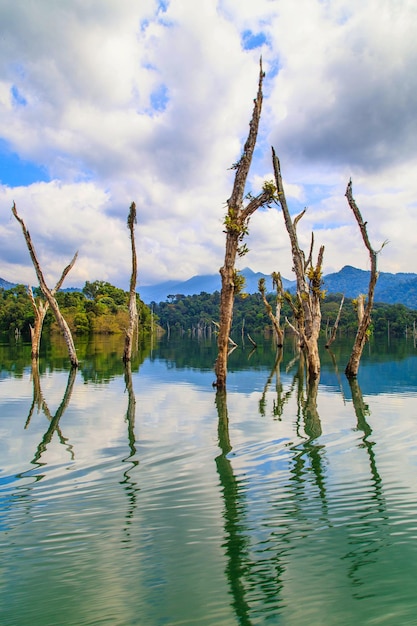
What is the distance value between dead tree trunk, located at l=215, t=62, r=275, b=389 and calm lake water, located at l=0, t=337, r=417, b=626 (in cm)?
465

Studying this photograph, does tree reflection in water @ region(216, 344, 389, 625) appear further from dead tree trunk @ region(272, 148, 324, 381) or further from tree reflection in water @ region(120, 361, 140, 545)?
dead tree trunk @ region(272, 148, 324, 381)

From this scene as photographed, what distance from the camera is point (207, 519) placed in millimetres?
4668

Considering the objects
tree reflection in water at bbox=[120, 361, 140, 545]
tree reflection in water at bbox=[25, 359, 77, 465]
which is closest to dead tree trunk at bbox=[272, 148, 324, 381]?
tree reflection in water at bbox=[120, 361, 140, 545]

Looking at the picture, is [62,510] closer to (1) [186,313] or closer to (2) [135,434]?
(2) [135,434]

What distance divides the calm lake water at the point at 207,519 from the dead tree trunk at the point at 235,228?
4.65 metres

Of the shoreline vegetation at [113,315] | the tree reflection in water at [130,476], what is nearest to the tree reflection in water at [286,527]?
the tree reflection in water at [130,476]

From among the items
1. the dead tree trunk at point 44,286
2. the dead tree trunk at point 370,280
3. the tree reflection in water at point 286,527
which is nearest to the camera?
the tree reflection in water at point 286,527

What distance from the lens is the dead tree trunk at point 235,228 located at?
48.5ft

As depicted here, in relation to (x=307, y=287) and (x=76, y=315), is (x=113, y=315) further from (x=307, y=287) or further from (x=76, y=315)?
(x=307, y=287)

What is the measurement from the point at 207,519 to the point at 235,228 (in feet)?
37.3

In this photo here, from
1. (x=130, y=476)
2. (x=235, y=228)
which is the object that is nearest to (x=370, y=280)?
(x=235, y=228)

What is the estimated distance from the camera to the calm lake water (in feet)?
10.5

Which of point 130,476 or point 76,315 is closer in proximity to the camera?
point 130,476

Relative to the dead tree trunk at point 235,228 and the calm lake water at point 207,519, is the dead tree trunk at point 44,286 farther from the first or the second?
the calm lake water at point 207,519
